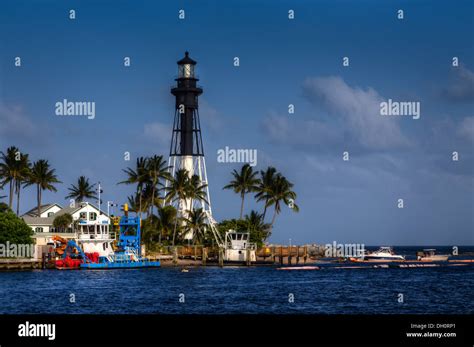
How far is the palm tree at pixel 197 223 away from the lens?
129000 millimetres

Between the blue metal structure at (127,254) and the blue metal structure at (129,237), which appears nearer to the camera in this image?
the blue metal structure at (127,254)

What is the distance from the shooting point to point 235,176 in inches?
5482

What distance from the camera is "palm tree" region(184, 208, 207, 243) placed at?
5079 inches

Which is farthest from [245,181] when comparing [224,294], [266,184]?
[224,294]

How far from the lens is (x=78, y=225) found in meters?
105

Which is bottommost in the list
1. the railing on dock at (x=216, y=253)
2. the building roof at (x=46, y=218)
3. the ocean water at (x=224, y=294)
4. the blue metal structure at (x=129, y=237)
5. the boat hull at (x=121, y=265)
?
the ocean water at (x=224, y=294)

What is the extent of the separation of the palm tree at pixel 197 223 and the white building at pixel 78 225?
1453cm

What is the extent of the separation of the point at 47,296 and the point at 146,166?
70972 mm
